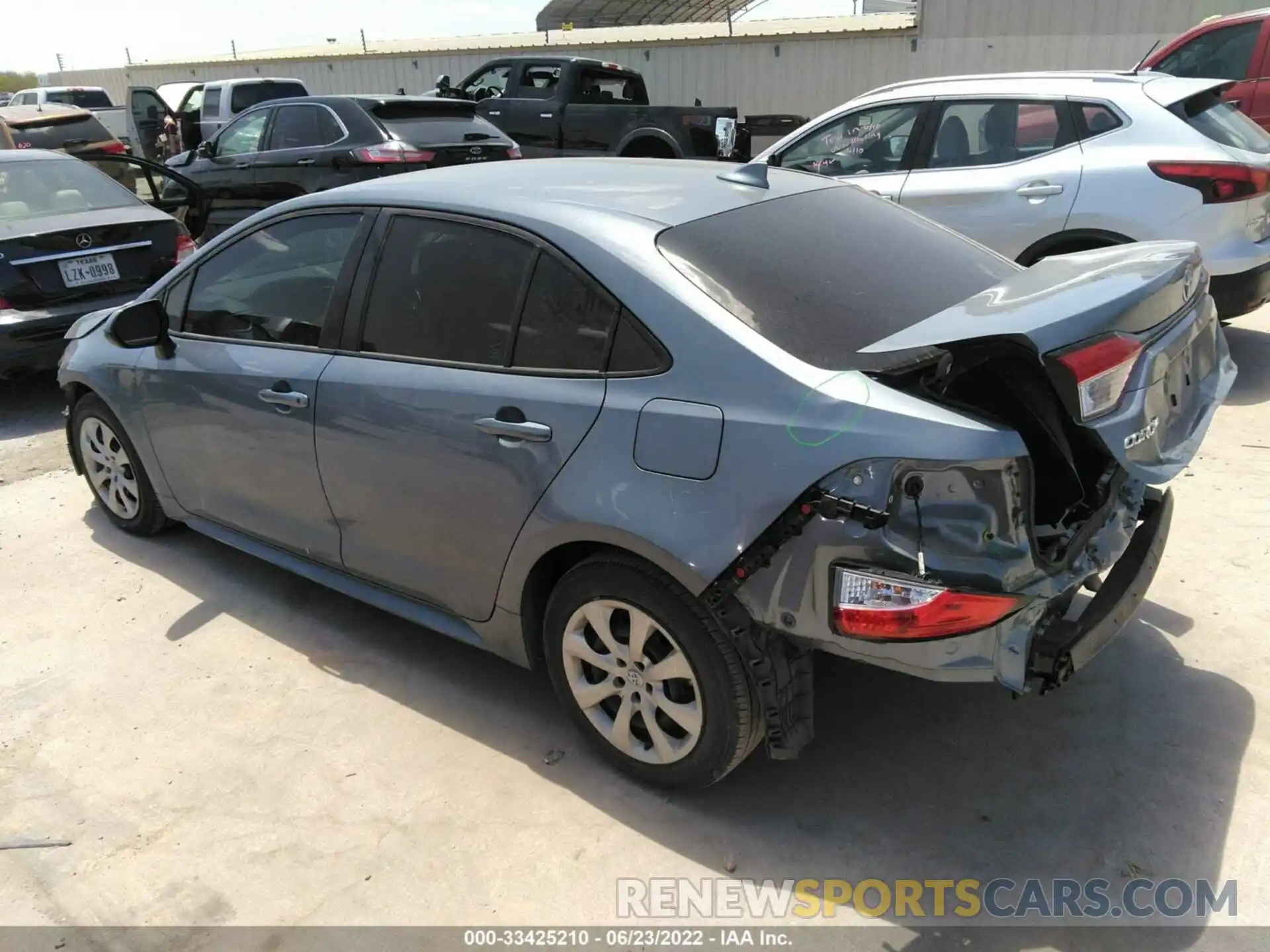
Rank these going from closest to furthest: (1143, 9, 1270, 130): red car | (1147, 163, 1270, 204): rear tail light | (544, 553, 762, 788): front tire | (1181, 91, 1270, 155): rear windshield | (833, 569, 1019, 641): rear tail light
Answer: (833, 569, 1019, 641): rear tail light
(544, 553, 762, 788): front tire
(1147, 163, 1270, 204): rear tail light
(1181, 91, 1270, 155): rear windshield
(1143, 9, 1270, 130): red car

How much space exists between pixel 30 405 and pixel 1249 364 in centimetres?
808

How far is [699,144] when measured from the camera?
12.2 m

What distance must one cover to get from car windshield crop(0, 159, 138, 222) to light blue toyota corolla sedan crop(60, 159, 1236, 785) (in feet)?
13.0

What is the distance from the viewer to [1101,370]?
2.32 metres

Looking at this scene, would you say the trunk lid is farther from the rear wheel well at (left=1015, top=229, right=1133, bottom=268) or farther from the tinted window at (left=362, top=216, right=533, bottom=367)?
the rear wheel well at (left=1015, top=229, right=1133, bottom=268)

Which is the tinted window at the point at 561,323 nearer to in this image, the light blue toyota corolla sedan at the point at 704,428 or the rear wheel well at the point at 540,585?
the light blue toyota corolla sedan at the point at 704,428

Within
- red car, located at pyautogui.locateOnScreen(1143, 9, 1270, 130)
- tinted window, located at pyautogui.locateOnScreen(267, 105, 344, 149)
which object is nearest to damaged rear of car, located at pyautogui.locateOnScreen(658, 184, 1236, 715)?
red car, located at pyautogui.locateOnScreen(1143, 9, 1270, 130)

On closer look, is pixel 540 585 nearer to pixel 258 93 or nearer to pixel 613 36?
pixel 258 93

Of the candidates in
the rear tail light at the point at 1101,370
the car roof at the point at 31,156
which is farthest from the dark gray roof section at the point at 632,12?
the rear tail light at the point at 1101,370

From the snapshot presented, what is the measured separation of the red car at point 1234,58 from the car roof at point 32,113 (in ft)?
42.6

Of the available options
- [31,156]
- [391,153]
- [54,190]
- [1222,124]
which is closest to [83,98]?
[391,153]

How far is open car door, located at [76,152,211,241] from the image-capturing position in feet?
21.8

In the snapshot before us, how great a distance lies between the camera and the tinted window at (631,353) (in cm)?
257

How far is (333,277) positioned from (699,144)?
31.7ft
